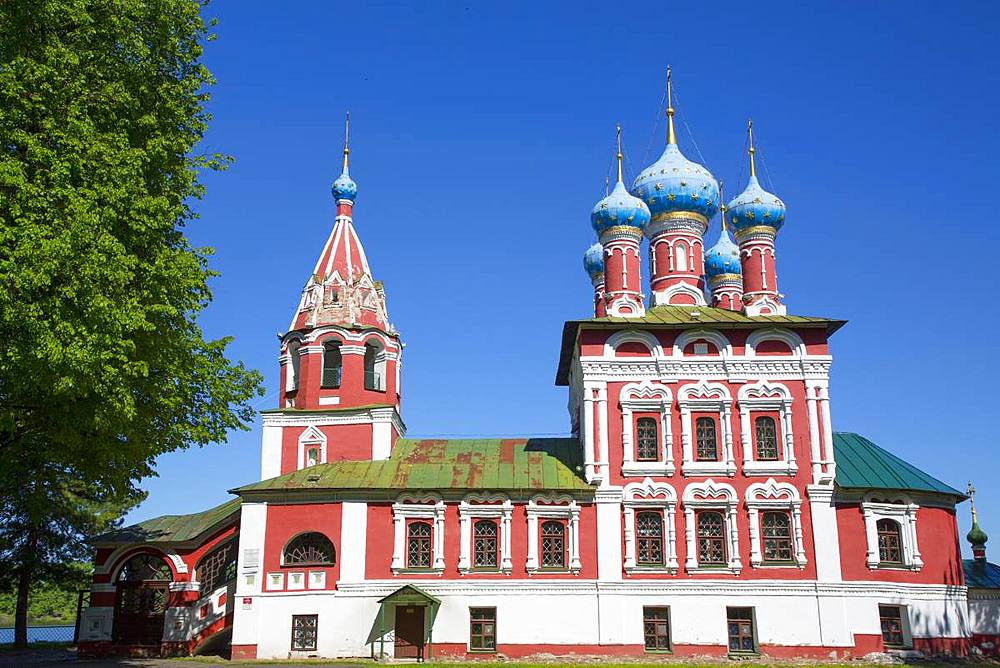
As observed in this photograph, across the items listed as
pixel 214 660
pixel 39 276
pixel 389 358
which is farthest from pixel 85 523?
pixel 39 276

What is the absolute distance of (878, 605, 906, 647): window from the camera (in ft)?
75.7

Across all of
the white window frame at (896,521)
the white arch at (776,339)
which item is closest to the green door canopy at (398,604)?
the white arch at (776,339)

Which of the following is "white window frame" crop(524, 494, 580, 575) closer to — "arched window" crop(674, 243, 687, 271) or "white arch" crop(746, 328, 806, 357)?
"white arch" crop(746, 328, 806, 357)

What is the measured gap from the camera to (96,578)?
26.0 metres

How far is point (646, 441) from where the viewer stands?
2467cm

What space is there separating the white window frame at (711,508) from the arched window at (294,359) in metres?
11.6

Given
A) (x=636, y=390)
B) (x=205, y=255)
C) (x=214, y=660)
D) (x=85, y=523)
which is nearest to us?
(x=205, y=255)

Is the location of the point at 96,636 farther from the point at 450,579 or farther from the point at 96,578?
the point at 450,579

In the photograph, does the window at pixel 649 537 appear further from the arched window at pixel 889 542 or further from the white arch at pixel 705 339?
the arched window at pixel 889 542

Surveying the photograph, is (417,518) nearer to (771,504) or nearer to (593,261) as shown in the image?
(771,504)

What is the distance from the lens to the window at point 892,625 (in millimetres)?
23078

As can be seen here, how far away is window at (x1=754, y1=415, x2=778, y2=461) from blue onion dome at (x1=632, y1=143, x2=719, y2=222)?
25.0ft

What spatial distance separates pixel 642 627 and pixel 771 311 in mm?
9376

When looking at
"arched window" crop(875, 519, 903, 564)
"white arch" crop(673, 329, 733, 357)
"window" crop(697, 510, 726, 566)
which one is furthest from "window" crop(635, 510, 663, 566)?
"arched window" crop(875, 519, 903, 564)
